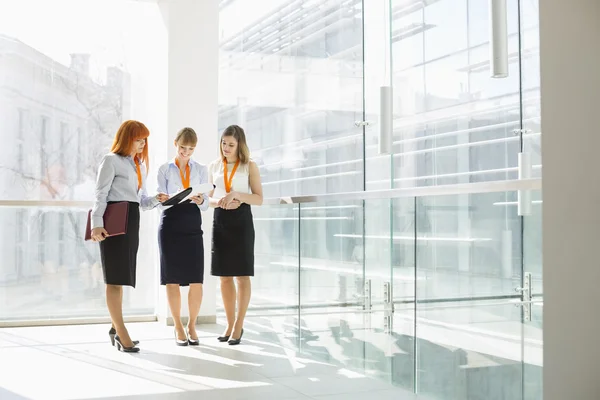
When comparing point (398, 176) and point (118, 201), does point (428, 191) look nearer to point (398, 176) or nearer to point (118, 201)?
point (398, 176)

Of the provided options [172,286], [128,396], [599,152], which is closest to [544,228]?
[599,152]

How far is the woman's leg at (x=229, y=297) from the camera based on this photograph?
18.4 feet

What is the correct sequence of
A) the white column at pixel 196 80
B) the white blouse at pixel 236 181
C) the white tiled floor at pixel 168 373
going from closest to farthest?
the white tiled floor at pixel 168 373
the white blouse at pixel 236 181
the white column at pixel 196 80

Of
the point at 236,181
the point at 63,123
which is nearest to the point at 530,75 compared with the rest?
the point at 236,181

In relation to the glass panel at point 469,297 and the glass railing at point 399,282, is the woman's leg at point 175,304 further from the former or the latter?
the glass panel at point 469,297

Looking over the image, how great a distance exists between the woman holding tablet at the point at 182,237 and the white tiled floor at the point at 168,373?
0.30 m

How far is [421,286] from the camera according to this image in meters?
3.76

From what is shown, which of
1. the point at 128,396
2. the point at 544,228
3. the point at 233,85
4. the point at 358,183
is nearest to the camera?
the point at 544,228

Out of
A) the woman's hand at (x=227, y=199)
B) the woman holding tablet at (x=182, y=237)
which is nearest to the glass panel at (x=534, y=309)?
the woman's hand at (x=227, y=199)

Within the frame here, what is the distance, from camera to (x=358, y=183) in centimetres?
499

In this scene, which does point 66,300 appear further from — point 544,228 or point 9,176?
point 544,228

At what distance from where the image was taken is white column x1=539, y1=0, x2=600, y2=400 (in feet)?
9.34

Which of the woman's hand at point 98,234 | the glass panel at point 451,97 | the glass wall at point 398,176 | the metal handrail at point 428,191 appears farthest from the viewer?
the glass panel at point 451,97

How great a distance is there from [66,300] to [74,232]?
2.03 ft
